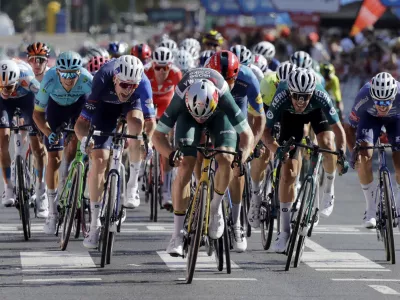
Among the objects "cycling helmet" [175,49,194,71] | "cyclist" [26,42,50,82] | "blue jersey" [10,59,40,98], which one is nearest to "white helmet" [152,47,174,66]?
"cyclist" [26,42,50,82]

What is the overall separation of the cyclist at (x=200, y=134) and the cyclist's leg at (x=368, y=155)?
6.25 ft

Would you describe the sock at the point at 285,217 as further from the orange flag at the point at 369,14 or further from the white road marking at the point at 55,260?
the orange flag at the point at 369,14

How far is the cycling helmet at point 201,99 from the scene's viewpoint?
1053 cm

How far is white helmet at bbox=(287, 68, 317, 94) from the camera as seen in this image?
1170 cm

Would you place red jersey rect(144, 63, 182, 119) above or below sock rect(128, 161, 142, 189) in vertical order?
above

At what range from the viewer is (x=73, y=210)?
1244cm

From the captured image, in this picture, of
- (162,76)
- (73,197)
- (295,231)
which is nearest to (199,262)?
(295,231)

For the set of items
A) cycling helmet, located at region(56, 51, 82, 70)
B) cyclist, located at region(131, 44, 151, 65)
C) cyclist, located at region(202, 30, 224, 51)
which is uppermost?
cyclist, located at region(202, 30, 224, 51)

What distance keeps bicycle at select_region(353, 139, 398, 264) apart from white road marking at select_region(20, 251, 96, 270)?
276cm

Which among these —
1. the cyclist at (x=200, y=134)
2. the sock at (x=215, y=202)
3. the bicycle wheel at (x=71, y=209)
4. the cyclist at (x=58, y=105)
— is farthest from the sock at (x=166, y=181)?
the sock at (x=215, y=202)

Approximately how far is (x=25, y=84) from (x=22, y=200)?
61.0 inches

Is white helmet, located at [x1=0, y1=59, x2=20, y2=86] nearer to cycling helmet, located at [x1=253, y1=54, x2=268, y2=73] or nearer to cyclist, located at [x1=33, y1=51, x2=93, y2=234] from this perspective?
cyclist, located at [x1=33, y1=51, x2=93, y2=234]

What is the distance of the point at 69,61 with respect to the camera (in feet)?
42.4

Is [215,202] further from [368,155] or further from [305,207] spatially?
[368,155]
